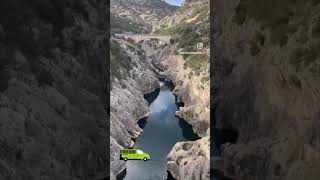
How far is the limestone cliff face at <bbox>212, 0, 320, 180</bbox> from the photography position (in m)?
27.6

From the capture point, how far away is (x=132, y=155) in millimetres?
51344

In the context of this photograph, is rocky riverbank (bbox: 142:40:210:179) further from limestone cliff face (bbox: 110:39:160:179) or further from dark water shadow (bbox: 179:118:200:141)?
limestone cliff face (bbox: 110:39:160:179)

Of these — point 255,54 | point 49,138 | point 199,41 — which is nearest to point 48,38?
point 49,138

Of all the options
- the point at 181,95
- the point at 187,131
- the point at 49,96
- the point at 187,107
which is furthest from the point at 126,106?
the point at 49,96

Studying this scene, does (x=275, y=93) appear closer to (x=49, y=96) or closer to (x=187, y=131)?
(x=49, y=96)

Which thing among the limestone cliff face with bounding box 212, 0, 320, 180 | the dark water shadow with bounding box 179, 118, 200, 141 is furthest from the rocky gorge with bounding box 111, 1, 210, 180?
the limestone cliff face with bounding box 212, 0, 320, 180

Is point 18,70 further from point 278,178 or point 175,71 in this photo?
point 175,71

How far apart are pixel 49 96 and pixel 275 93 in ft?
45.0

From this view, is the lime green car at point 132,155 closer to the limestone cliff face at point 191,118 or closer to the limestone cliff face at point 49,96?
the limestone cliff face at point 191,118

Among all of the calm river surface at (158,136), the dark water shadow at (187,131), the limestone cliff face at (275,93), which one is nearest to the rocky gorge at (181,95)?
the dark water shadow at (187,131)

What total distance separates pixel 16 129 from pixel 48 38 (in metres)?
11.2

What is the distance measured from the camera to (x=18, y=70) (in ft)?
103

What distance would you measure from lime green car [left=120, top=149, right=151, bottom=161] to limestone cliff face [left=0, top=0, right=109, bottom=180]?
5.37 meters

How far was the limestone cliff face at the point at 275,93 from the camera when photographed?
2756 cm
